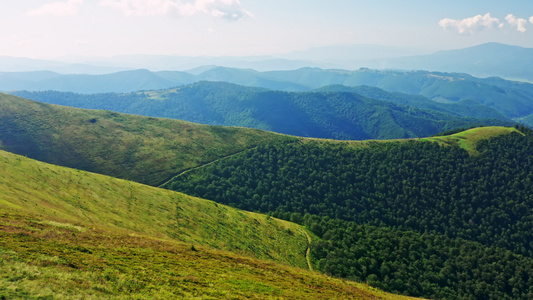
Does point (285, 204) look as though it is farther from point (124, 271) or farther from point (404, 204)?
point (124, 271)

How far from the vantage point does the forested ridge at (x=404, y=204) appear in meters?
99.6

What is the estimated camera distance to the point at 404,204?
166250 millimetres

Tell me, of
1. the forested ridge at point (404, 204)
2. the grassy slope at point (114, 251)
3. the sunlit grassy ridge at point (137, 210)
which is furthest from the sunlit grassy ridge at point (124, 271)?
the forested ridge at point (404, 204)

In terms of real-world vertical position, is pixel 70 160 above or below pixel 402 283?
above

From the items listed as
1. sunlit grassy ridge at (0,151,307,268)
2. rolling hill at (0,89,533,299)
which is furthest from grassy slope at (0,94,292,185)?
sunlit grassy ridge at (0,151,307,268)

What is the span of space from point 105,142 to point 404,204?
170 m

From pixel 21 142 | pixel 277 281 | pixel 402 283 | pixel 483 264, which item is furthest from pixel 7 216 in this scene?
pixel 483 264

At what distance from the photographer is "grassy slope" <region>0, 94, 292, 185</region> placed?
137 m

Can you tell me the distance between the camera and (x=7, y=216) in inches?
1473

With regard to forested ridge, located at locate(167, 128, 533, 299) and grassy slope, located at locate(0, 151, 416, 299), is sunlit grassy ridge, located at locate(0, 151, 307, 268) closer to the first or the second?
grassy slope, located at locate(0, 151, 416, 299)

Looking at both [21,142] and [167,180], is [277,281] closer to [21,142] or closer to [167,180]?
[167,180]

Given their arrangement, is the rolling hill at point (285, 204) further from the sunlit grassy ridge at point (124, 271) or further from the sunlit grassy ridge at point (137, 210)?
the sunlit grassy ridge at point (137, 210)

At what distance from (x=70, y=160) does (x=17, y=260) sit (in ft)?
422

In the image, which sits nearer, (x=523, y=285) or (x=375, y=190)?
(x=523, y=285)
